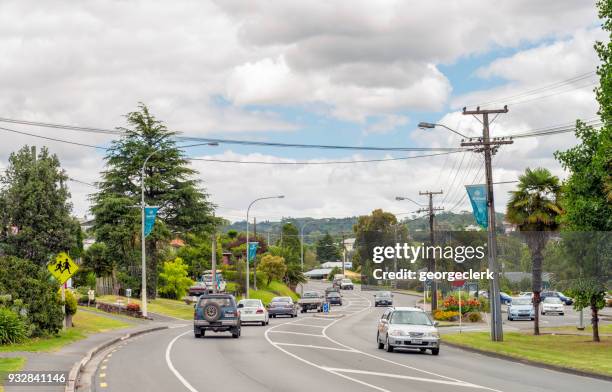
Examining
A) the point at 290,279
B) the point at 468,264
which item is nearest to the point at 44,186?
the point at 468,264

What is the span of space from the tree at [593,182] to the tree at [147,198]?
3851 cm

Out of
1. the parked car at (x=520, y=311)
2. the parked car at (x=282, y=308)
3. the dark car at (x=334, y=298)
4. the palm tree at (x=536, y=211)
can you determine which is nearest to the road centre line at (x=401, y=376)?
the palm tree at (x=536, y=211)

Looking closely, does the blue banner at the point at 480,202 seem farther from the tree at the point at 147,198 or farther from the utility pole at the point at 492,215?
the tree at the point at 147,198

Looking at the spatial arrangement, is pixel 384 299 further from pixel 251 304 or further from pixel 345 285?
pixel 345 285

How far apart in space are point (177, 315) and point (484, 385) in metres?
42.0

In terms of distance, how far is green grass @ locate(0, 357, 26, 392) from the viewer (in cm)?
1960

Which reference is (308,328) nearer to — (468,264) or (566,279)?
(566,279)

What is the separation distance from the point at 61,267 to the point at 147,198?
37199 mm

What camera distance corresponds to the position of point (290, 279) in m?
122

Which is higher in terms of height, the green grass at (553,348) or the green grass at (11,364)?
the green grass at (11,364)

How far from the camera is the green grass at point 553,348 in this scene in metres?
25.7

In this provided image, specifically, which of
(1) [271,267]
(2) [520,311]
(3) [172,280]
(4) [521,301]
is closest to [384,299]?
(1) [271,267]

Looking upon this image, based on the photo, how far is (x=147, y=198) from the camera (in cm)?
6969

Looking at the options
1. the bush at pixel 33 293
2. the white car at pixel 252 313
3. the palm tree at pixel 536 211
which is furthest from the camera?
the white car at pixel 252 313
